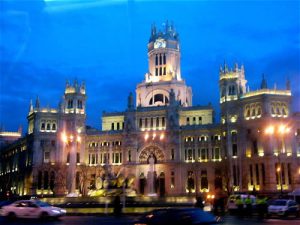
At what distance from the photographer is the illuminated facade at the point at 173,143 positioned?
281ft

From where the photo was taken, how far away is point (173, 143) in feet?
315

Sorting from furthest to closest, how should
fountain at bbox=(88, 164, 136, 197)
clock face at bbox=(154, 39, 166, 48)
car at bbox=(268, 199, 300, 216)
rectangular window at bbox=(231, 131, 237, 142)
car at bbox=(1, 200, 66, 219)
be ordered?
1. clock face at bbox=(154, 39, 166, 48)
2. rectangular window at bbox=(231, 131, 237, 142)
3. fountain at bbox=(88, 164, 136, 197)
4. car at bbox=(268, 199, 300, 216)
5. car at bbox=(1, 200, 66, 219)

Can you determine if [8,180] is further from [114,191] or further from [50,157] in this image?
[114,191]

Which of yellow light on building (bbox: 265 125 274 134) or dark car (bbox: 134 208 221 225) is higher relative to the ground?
yellow light on building (bbox: 265 125 274 134)

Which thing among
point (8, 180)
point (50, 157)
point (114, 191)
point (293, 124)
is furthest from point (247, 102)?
point (8, 180)

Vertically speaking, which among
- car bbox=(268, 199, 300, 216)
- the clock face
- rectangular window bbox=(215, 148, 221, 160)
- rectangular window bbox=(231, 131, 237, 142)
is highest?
the clock face

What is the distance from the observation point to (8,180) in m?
123

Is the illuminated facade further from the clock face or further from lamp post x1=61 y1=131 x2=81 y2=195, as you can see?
the clock face

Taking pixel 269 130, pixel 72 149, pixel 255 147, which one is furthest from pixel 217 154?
pixel 72 149

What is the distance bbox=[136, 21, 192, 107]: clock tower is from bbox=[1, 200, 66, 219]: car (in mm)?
75540

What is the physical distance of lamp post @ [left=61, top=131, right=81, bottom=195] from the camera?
9812 centimetres

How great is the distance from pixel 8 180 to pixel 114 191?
72134 mm

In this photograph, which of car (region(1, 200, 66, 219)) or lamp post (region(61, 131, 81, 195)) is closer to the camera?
car (region(1, 200, 66, 219))

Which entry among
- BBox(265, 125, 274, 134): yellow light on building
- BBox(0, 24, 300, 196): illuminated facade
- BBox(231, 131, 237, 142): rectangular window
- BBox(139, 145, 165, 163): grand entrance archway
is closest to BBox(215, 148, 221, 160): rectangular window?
BBox(0, 24, 300, 196): illuminated facade
